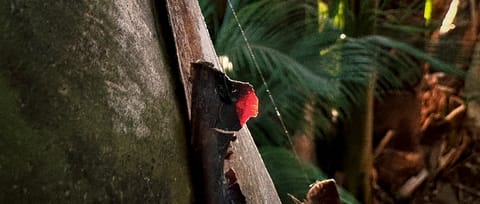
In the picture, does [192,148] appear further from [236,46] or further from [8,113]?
[236,46]

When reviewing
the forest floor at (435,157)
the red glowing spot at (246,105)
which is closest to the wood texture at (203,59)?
the red glowing spot at (246,105)

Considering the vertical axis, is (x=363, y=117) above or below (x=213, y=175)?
below

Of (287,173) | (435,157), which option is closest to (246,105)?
(287,173)

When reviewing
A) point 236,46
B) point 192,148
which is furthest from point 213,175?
point 236,46

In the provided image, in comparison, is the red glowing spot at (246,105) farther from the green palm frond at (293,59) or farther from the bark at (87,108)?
the green palm frond at (293,59)

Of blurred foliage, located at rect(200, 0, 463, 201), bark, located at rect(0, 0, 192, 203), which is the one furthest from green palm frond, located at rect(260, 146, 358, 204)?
bark, located at rect(0, 0, 192, 203)

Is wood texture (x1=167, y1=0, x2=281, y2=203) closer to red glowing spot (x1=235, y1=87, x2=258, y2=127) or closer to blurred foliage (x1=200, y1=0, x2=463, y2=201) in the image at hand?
red glowing spot (x1=235, y1=87, x2=258, y2=127)
